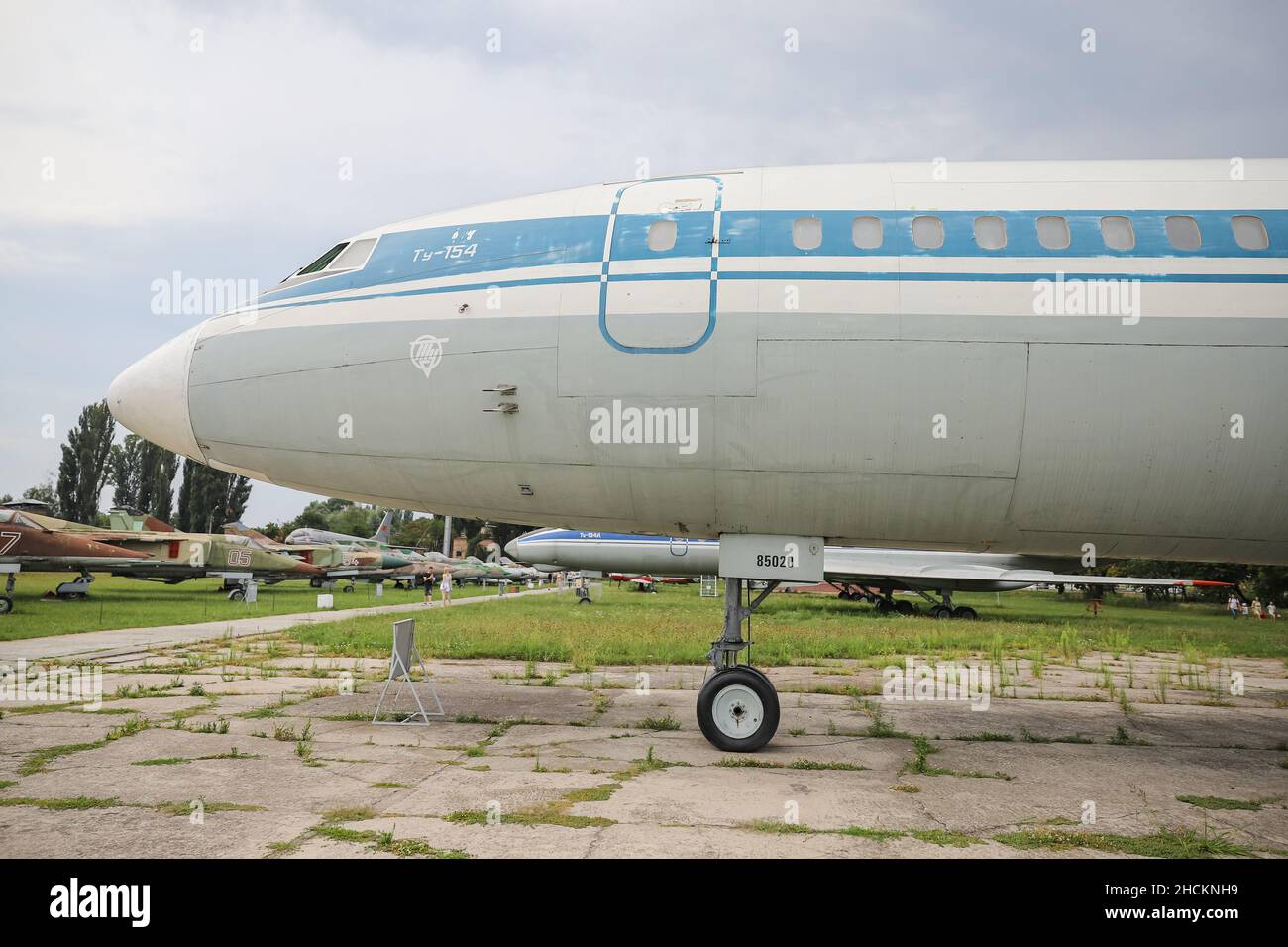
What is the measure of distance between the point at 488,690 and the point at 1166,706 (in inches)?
319

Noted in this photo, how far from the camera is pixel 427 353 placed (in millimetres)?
6648

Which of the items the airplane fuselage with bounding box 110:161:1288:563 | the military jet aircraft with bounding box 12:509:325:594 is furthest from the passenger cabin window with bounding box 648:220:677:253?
the military jet aircraft with bounding box 12:509:325:594

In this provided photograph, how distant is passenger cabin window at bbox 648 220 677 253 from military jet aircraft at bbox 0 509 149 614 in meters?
22.8

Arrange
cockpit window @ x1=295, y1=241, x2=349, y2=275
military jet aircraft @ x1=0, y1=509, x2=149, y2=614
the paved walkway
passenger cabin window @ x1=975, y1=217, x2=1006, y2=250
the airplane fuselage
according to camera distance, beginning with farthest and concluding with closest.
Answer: military jet aircraft @ x1=0, y1=509, x2=149, y2=614, the paved walkway, cockpit window @ x1=295, y1=241, x2=349, y2=275, passenger cabin window @ x1=975, y1=217, x2=1006, y2=250, the airplane fuselage

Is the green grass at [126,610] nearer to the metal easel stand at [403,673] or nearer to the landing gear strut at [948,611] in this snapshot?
the metal easel stand at [403,673]

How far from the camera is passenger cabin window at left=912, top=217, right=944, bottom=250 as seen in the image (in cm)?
620

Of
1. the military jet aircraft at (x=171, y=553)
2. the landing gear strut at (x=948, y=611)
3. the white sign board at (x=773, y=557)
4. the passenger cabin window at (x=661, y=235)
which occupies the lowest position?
the landing gear strut at (x=948, y=611)

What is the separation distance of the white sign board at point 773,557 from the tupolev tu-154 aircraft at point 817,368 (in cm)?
3

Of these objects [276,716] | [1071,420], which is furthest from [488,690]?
[1071,420]

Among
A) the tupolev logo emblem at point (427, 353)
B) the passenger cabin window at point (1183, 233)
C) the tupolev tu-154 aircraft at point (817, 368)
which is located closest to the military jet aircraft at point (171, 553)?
the tupolev tu-154 aircraft at point (817, 368)

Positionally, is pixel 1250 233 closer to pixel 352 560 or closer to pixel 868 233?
pixel 868 233

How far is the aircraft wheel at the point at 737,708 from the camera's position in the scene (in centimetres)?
654

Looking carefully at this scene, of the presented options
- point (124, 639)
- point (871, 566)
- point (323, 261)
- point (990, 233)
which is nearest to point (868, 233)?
point (990, 233)

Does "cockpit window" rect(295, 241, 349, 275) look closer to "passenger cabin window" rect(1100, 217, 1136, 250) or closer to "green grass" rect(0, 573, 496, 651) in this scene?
"passenger cabin window" rect(1100, 217, 1136, 250)
